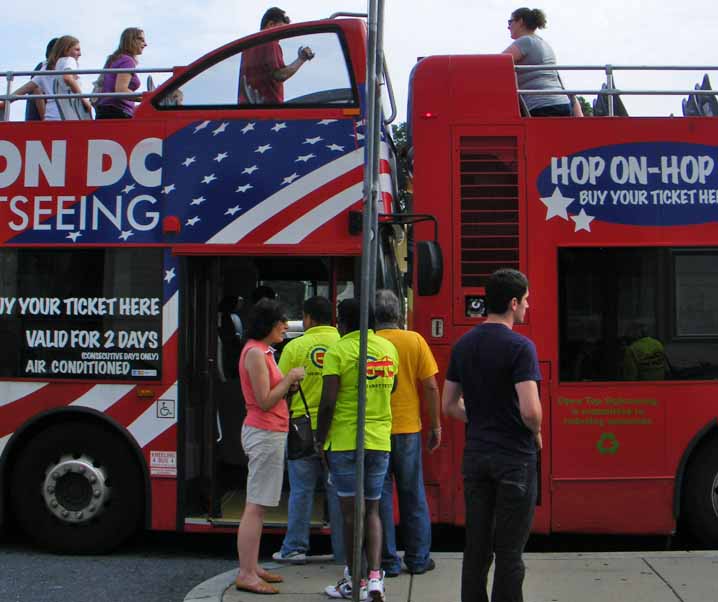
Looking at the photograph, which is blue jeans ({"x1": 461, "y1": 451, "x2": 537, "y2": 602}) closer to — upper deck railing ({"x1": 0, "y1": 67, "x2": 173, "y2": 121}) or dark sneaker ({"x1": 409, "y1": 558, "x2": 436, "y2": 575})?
dark sneaker ({"x1": 409, "y1": 558, "x2": 436, "y2": 575})

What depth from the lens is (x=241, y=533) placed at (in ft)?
18.8

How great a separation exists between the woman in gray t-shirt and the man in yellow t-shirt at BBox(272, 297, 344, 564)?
250 cm

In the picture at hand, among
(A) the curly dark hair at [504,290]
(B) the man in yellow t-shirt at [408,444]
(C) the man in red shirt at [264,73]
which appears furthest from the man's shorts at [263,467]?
(C) the man in red shirt at [264,73]

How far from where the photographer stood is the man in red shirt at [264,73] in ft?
22.7

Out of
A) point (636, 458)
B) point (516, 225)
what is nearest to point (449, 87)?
point (516, 225)

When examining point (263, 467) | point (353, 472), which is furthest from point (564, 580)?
point (263, 467)

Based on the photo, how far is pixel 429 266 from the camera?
20.9ft

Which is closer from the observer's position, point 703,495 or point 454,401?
point 454,401

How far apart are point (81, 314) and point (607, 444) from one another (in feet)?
12.9

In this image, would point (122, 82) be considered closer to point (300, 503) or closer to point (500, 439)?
point (300, 503)

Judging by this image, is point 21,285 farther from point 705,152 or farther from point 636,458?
point 705,152

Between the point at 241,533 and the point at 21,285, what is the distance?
9.03 ft

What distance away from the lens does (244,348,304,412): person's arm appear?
5.66m

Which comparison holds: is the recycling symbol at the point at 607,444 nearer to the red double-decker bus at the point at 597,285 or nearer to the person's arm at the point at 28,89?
the red double-decker bus at the point at 597,285
